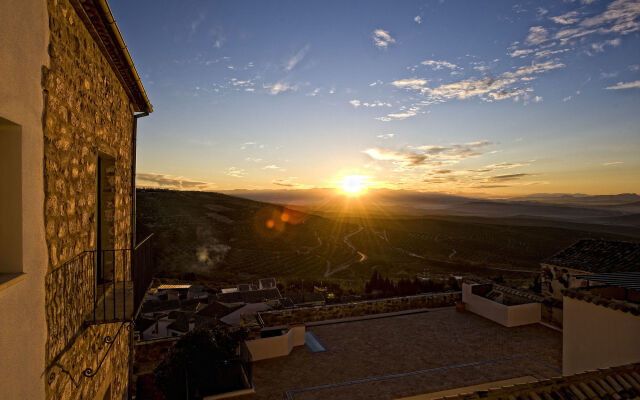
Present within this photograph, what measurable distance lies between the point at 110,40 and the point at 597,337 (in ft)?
33.6

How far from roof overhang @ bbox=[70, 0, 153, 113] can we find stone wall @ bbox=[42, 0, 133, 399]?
0.09 metres

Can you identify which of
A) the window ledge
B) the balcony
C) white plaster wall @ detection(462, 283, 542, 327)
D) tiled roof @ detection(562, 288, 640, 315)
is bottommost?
white plaster wall @ detection(462, 283, 542, 327)

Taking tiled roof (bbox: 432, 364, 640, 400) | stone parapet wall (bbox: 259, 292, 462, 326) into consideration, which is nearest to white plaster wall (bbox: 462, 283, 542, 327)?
stone parapet wall (bbox: 259, 292, 462, 326)

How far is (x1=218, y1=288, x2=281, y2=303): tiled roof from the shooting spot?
29.5 metres

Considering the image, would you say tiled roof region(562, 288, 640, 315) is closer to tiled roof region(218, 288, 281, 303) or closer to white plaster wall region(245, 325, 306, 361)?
white plaster wall region(245, 325, 306, 361)

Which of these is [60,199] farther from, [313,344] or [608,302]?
[313,344]

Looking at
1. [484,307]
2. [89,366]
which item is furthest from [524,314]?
[89,366]

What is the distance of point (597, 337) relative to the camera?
7.16 m

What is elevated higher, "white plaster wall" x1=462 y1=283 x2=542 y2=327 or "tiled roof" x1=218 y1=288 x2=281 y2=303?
"white plaster wall" x1=462 y1=283 x2=542 y2=327

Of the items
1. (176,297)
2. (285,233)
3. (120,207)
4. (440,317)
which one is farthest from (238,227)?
(120,207)

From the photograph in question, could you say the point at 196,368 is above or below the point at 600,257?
below

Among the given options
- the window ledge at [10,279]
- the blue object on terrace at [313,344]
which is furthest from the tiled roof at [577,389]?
the blue object on terrace at [313,344]

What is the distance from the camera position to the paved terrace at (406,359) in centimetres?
860

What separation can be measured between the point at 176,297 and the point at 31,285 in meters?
33.3
